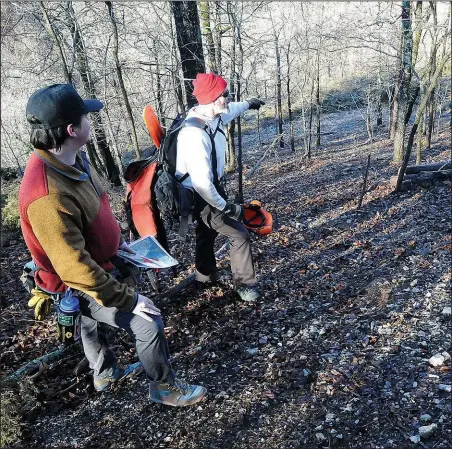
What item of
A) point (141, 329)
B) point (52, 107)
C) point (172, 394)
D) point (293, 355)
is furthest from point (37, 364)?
point (52, 107)

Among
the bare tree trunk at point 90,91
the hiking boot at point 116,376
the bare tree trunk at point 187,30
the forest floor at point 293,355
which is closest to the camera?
the forest floor at point 293,355

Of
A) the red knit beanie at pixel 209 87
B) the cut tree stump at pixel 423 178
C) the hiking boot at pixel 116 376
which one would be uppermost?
the red knit beanie at pixel 209 87

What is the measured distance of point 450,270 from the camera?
546 centimetres

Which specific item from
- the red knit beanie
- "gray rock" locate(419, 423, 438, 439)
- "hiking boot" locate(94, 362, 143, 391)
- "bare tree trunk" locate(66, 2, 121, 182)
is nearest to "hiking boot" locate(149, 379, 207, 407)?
"hiking boot" locate(94, 362, 143, 391)

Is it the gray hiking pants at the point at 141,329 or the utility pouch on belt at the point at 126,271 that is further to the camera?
the utility pouch on belt at the point at 126,271

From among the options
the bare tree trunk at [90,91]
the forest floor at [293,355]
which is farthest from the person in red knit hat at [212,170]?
the bare tree trunk at [90,91]

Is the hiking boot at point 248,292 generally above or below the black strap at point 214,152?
below

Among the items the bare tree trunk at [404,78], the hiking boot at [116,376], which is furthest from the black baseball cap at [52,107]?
the bare tree trunk at [404,78]

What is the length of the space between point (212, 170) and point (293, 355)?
7.33 feet

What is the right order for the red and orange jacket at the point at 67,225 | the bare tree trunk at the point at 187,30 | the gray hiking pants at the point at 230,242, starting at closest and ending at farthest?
the red and orange jacket at the point at 67,225 < the gray hiking pants at the point at 230,242 < the bare tree trunk at the point at 187,30

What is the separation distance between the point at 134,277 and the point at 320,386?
2034mm

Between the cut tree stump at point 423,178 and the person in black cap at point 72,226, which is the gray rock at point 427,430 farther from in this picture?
the cut tree stump at point 423,178

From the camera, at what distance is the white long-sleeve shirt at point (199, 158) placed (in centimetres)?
410

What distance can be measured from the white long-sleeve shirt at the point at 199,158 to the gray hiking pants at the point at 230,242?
0.26 m
